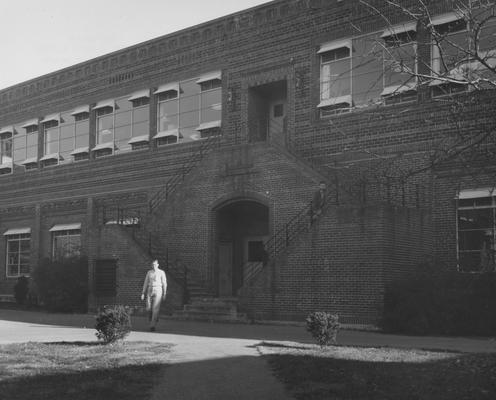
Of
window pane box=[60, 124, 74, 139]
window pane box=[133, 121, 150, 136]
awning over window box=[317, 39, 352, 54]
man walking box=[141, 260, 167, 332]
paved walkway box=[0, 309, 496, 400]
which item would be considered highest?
awning over window box=[317, 39, 352, 54]

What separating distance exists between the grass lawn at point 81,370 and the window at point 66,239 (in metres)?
18.5

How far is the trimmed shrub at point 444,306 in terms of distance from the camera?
1797 cm

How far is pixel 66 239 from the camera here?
111 ft

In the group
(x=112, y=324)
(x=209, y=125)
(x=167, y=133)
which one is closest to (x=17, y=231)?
(x=167, y=133)

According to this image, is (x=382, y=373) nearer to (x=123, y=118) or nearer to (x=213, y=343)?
(x=213, y=343)

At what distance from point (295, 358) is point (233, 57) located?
16.7 metres

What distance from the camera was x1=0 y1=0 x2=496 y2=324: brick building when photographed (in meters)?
20.1

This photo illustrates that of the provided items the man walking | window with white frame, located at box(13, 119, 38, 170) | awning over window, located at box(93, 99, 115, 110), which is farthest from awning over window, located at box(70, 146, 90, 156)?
the man walking

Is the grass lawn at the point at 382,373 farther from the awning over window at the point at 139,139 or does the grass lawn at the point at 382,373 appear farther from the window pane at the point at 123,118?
the window pane at the point at 123,118

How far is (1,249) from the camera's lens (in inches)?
1469

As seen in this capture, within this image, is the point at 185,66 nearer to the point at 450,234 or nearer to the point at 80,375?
the point at 450,234

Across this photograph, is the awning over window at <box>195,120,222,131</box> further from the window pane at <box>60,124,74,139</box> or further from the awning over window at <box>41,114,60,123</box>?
the awning over window at <box>41,114,60,123</box>

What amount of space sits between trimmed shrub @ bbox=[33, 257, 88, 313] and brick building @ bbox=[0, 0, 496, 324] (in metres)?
0.90

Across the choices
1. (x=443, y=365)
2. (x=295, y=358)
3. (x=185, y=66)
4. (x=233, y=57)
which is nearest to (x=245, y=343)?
(x=295, y=358)
